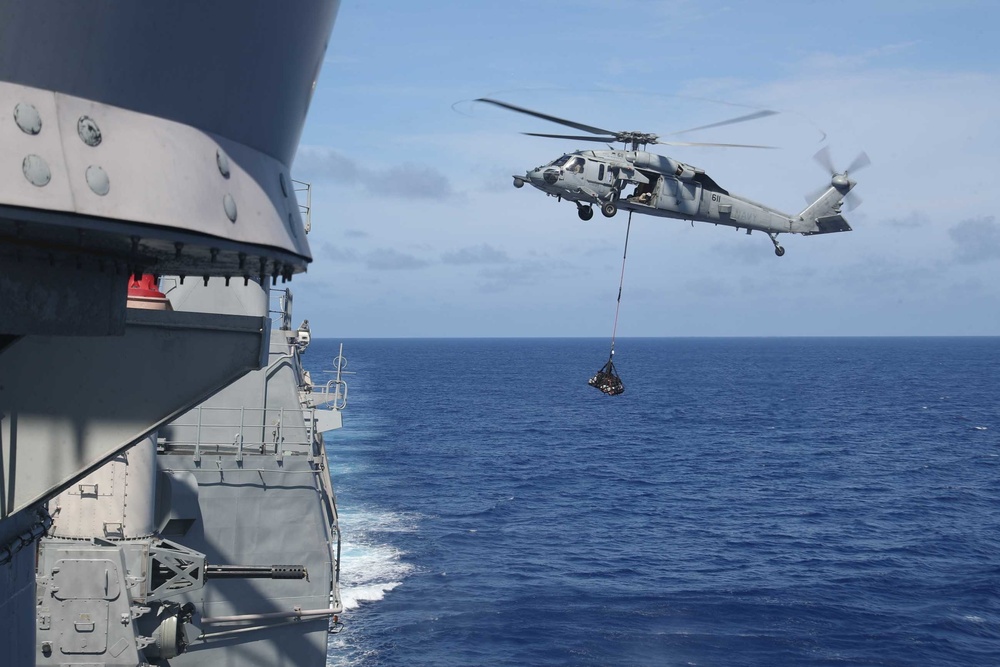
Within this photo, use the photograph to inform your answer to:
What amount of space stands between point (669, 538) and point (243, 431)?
26.9 m

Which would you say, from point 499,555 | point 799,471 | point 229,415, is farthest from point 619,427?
point 229,415

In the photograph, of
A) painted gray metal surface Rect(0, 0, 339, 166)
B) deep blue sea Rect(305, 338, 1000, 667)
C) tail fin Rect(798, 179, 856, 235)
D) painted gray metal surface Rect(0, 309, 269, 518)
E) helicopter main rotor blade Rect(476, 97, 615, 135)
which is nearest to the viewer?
painted gray metal surface Rect(0, 0, 339, 166)

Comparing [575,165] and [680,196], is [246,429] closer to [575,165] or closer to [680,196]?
[575,165]

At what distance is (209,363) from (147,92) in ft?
7.46

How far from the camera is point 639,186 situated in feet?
71.3

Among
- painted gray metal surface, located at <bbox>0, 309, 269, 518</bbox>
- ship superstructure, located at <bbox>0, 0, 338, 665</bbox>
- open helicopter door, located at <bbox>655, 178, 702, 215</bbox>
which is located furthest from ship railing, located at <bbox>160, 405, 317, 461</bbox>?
painted gray metal surface, located at <bbox>0, 309, 269, 518</bbox>

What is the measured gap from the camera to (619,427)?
7938 centimetres

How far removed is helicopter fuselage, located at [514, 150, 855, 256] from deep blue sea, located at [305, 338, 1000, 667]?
42.2 feet

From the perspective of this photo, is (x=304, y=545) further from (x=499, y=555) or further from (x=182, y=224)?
(x=499, y=555)

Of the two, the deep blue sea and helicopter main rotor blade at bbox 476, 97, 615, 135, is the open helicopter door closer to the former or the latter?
helicopter main rotor blade at bbox 476, 97, 615, 135

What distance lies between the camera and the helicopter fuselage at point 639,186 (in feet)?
68.5

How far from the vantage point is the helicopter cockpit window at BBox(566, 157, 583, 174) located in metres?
20.8

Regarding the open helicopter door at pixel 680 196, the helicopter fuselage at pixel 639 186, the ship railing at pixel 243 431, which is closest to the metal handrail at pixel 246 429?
the ship railing at pixel 243 431

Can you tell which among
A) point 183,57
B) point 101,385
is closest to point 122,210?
point 183,57
